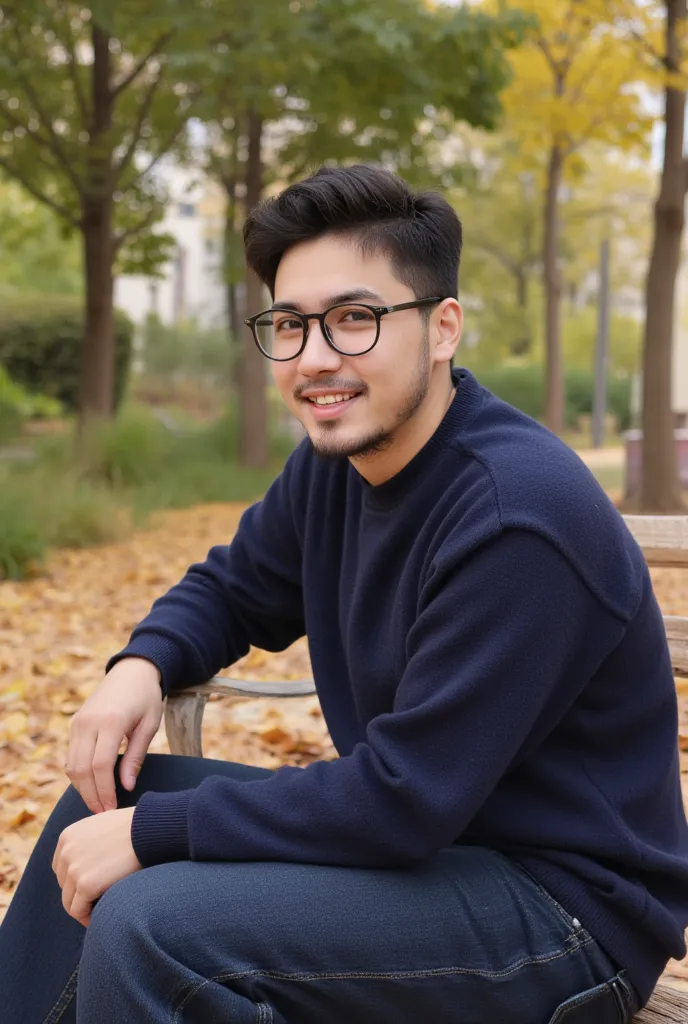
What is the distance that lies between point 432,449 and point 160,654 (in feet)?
2.50

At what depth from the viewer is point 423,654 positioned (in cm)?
163

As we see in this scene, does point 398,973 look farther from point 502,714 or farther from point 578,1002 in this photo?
point 502,714

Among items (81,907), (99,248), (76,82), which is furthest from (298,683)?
(76,82)

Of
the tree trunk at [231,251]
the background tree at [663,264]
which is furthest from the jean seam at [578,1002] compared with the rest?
the tree trunk at [231,251]

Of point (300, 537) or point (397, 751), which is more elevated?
point (300, 537)

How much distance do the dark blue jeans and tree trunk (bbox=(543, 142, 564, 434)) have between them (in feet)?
44.4

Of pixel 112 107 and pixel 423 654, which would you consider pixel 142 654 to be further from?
pixel 112 107

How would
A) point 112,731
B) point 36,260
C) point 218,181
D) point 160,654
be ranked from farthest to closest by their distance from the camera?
point 36,260, point 218,181, point 160,654, point 112,731

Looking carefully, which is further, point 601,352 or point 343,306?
point 601,352

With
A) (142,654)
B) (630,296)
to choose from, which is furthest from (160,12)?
(630,296)

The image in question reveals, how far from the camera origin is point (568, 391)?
29078 mm

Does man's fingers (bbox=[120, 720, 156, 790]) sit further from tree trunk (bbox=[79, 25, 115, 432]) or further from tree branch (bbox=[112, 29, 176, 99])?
tree trunk (bbox=[79, 25, 115, 432])

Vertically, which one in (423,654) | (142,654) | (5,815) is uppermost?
(423,654)

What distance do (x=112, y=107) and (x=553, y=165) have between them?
5.97m
